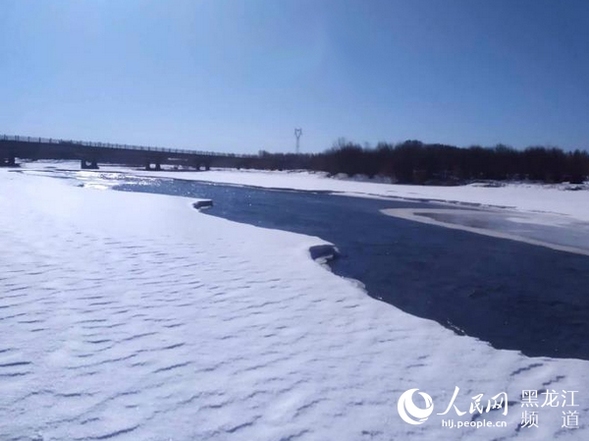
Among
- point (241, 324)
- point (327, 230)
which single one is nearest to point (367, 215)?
point (327, 230)

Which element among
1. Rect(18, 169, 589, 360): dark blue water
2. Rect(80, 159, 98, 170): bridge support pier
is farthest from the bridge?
Rect(18, 169, 589, 360): dark blue water

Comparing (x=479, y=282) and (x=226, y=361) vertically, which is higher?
(x=226, y=361)

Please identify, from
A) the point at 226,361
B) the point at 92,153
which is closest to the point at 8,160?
the point at 92,153

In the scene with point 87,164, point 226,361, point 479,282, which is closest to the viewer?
point 226,361

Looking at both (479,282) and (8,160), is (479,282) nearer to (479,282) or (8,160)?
(479,282)

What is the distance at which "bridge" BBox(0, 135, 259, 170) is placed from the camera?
81.1 m

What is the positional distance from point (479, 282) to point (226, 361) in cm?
784

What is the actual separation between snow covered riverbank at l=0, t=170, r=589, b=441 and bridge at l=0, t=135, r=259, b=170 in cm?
7933

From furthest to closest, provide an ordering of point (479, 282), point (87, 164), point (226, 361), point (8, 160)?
point (87, 164), point (8, 160), point (479, 282), point (226, 361)

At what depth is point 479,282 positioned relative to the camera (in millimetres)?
11797

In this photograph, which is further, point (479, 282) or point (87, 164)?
point (87, 164)

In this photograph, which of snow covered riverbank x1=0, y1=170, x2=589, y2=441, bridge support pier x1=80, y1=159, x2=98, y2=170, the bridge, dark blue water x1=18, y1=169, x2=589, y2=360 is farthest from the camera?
bridge support pier x1=80, y1=159, x2=98, y2=170

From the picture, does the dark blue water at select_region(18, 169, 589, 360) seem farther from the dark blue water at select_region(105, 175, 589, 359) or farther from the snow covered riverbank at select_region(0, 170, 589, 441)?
the snow covered riverbank at select_region(0, 170, 589, 441)

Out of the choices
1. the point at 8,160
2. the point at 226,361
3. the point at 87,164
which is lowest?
the point at 226,361
